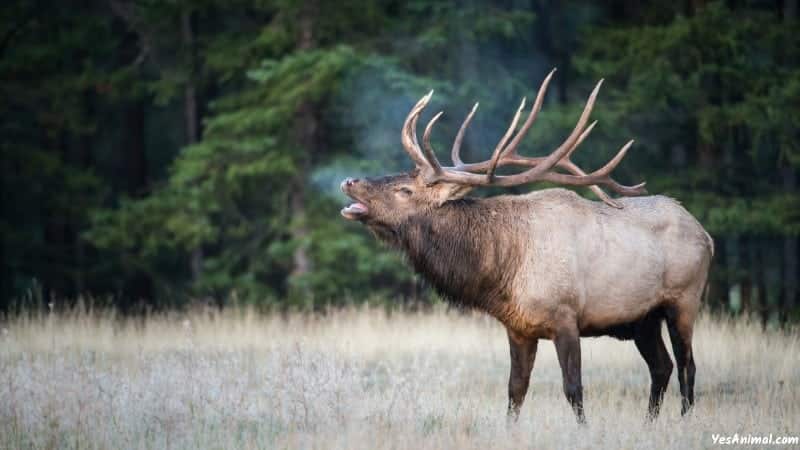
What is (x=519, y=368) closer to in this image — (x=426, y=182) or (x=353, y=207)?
(x=426, y=182)

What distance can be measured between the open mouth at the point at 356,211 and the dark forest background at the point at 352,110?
638 cm

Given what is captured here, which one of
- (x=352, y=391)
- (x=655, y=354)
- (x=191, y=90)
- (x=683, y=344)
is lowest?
(x=352, y=391)

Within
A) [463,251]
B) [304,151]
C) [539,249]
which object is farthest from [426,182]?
[304,151]

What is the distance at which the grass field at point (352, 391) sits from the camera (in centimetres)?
647

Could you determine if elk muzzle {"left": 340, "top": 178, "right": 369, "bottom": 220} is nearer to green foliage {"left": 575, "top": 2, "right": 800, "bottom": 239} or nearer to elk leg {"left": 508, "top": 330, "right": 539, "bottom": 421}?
elk leg {"left": 508, "top": 330, "right": 539, "bottom": 421}

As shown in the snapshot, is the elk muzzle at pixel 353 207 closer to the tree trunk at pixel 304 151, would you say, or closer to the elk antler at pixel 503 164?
the elk antler at pixel 503 164

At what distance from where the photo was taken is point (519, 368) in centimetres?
748

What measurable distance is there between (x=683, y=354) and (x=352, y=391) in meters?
2.53


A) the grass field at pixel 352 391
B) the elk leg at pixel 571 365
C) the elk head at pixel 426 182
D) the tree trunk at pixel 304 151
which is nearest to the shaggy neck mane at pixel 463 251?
the elk head at pixel 426 182

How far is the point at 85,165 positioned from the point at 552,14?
965 cm

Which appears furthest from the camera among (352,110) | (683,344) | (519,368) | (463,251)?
(352,110)

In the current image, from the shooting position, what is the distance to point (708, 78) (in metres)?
14.7

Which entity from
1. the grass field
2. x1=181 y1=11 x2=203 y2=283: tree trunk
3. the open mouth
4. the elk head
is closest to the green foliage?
the grass field

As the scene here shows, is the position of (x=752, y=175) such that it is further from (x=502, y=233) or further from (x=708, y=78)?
(x=502, y=233)
